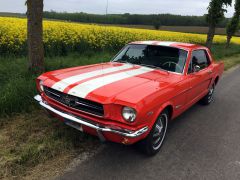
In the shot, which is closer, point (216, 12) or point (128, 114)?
point (128, 114)

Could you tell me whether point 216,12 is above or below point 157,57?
above

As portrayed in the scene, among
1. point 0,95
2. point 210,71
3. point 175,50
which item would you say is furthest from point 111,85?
point 210,71

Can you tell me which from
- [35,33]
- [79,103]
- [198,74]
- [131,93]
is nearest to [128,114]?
[131,93]

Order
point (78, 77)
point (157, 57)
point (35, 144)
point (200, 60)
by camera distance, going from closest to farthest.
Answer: point (35, 144), point (78, 77), point (157, 57), point (200, 60)

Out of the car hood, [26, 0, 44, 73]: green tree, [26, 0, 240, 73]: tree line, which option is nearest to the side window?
the car hood

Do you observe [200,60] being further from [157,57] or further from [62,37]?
[62,37]

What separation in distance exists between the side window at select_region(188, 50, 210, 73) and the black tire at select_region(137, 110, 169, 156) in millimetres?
1190

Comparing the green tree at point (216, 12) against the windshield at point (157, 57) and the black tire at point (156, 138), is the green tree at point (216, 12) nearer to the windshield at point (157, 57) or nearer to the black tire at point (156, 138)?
the windshield at point (157, 57)

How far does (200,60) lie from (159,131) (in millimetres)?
2226

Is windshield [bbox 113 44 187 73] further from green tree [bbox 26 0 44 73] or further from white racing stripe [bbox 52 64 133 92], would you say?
green tree [bbox 26 0 44 73]

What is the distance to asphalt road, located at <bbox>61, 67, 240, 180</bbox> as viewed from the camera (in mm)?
3154

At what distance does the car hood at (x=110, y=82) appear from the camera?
3.05 m

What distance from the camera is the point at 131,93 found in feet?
10.1

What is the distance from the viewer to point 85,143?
12.3ft
